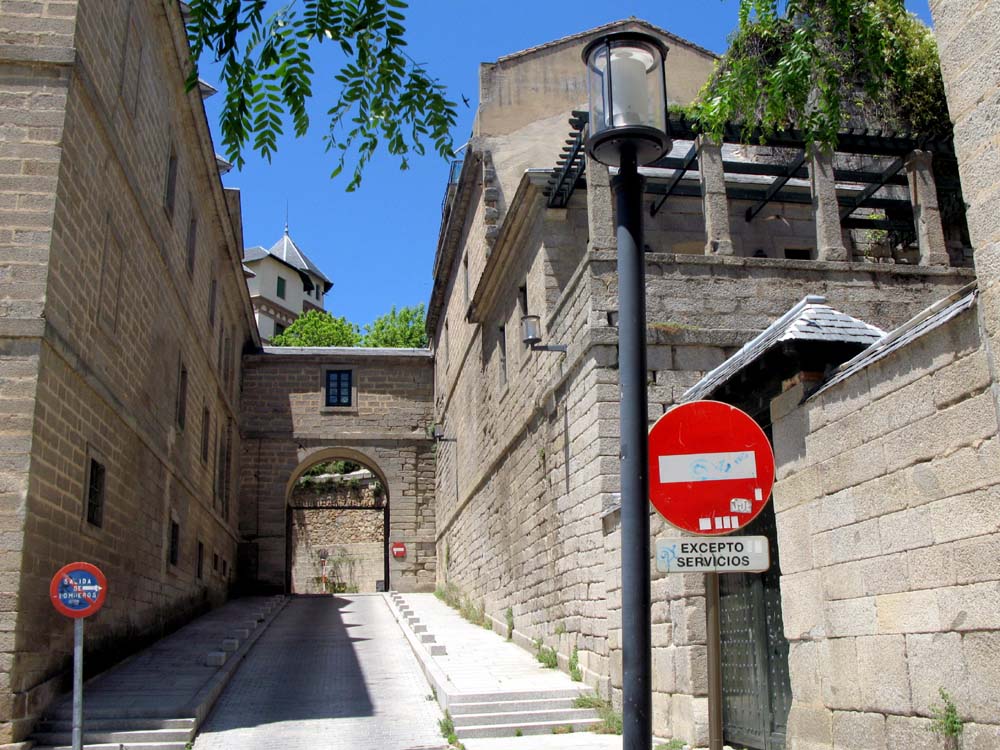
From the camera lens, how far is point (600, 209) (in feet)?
36.0

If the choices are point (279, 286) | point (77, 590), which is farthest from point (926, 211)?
point (279, 286)

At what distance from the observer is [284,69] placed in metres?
3.89

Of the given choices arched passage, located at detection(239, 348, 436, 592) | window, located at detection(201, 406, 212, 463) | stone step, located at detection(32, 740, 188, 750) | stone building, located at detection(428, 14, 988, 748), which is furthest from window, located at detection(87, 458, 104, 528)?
arched passage, located at detection(239, 348, 436, 592)

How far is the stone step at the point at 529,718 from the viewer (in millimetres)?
9578

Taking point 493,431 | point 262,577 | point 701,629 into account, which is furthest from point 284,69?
point 262,577

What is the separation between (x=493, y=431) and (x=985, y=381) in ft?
42.5

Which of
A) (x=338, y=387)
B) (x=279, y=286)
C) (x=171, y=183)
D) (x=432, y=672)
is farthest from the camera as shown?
(x=279, y=286)

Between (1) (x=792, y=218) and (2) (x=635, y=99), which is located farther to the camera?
(1) (x=792, y=218)

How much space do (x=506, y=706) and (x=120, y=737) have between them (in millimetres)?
3654

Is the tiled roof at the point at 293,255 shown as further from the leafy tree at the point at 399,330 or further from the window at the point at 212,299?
the window at the point at 212,299

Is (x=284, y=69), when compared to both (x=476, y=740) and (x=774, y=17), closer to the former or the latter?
(x=774, y=17)

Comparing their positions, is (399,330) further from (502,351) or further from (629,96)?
(629,96)

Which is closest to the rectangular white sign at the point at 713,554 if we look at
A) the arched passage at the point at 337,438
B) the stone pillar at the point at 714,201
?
the stone pillar at the point at 714,201

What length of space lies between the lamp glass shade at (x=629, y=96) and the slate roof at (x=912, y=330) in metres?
1.53
